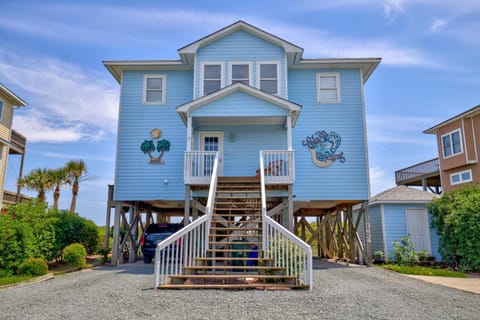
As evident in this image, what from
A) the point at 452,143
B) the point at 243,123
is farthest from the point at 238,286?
the point at 452,143

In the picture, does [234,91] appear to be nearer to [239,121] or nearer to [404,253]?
[239,121]

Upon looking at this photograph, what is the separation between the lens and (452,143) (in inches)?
800

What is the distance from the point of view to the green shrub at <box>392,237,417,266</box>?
14250 mm

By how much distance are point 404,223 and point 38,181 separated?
24.4 m

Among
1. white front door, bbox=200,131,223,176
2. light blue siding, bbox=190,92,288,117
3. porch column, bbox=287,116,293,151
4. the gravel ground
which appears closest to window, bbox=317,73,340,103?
porch column, bbox=287,116,293,151

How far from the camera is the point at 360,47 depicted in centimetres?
1491

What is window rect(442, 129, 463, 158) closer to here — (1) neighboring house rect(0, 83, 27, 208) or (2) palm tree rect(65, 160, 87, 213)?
(1) neighboring house rect(0, 83, 27, 208)

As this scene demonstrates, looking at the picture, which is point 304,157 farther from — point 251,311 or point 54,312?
point 54,312

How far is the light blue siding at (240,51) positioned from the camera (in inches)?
549

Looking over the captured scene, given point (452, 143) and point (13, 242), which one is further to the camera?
point (452, 143)

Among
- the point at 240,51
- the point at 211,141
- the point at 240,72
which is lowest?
the point at 211,141

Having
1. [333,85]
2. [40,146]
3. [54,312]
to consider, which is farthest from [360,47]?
[40,146]

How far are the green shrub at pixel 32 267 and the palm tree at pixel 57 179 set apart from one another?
709 inches

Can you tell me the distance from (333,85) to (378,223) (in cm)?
710
